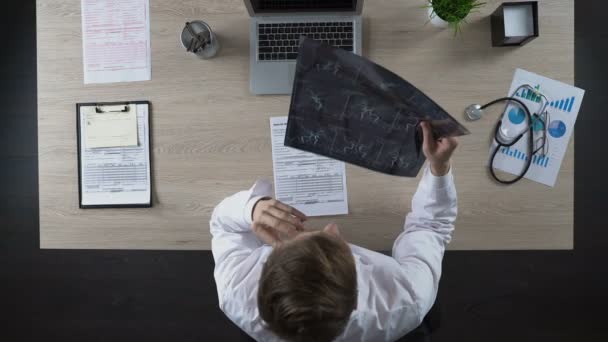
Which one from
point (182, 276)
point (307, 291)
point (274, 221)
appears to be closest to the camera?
point (307, 291)

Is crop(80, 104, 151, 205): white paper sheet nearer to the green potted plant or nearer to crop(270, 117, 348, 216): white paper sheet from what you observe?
crop(270, 117, 348, 216): white paper sheet

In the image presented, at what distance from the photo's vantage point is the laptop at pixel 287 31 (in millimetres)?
975

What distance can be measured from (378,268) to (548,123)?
0.63 meters

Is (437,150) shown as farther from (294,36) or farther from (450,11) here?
(294,36)

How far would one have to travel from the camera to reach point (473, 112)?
100 centimetres

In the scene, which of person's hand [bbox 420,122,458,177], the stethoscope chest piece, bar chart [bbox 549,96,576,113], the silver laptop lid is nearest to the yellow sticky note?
the silver laptop lid

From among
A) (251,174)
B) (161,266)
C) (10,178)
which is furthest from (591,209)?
(10,178)

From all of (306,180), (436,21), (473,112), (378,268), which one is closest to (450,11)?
(436,21)

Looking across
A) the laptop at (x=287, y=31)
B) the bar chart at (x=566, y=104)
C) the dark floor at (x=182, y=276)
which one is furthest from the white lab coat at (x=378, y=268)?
the dark floor at (x=182, y=276)

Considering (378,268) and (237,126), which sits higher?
(237,126)

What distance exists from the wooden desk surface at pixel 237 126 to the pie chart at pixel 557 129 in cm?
8

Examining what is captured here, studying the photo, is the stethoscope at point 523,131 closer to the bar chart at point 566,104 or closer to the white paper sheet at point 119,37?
the bar chart at point 566,104

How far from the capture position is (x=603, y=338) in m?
1.52

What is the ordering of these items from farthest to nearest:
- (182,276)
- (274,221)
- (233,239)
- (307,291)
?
1. (182,276)
2. (233,239)
3. (274,221)
4. (307,291)
